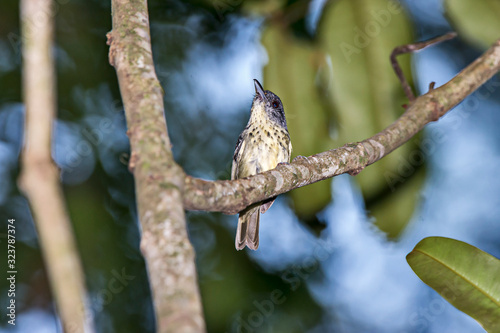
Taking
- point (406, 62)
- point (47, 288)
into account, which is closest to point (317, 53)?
point (406, 62)

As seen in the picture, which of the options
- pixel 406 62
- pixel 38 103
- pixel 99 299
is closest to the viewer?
pixel 38 103

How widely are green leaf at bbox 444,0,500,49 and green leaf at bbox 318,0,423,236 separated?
0.26m

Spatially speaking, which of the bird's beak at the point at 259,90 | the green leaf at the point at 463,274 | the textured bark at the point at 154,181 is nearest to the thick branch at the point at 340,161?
the textured bark at the point at 154,181

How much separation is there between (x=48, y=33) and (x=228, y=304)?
288cm

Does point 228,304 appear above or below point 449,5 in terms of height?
below

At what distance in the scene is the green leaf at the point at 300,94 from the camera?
10.6 ft

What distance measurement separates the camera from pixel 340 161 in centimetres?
246

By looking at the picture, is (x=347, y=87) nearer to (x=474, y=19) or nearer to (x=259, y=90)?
(x=474, y=19)

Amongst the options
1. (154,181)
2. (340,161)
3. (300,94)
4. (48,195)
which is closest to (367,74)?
(300,94)

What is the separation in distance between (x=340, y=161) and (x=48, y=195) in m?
1.46

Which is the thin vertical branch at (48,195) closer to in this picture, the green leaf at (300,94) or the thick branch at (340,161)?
the thick branch at (340,161)

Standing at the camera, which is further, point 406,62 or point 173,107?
point 173,107

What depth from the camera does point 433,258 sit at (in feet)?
7.59

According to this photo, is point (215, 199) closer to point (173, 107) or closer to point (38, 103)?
point (38, 103)
